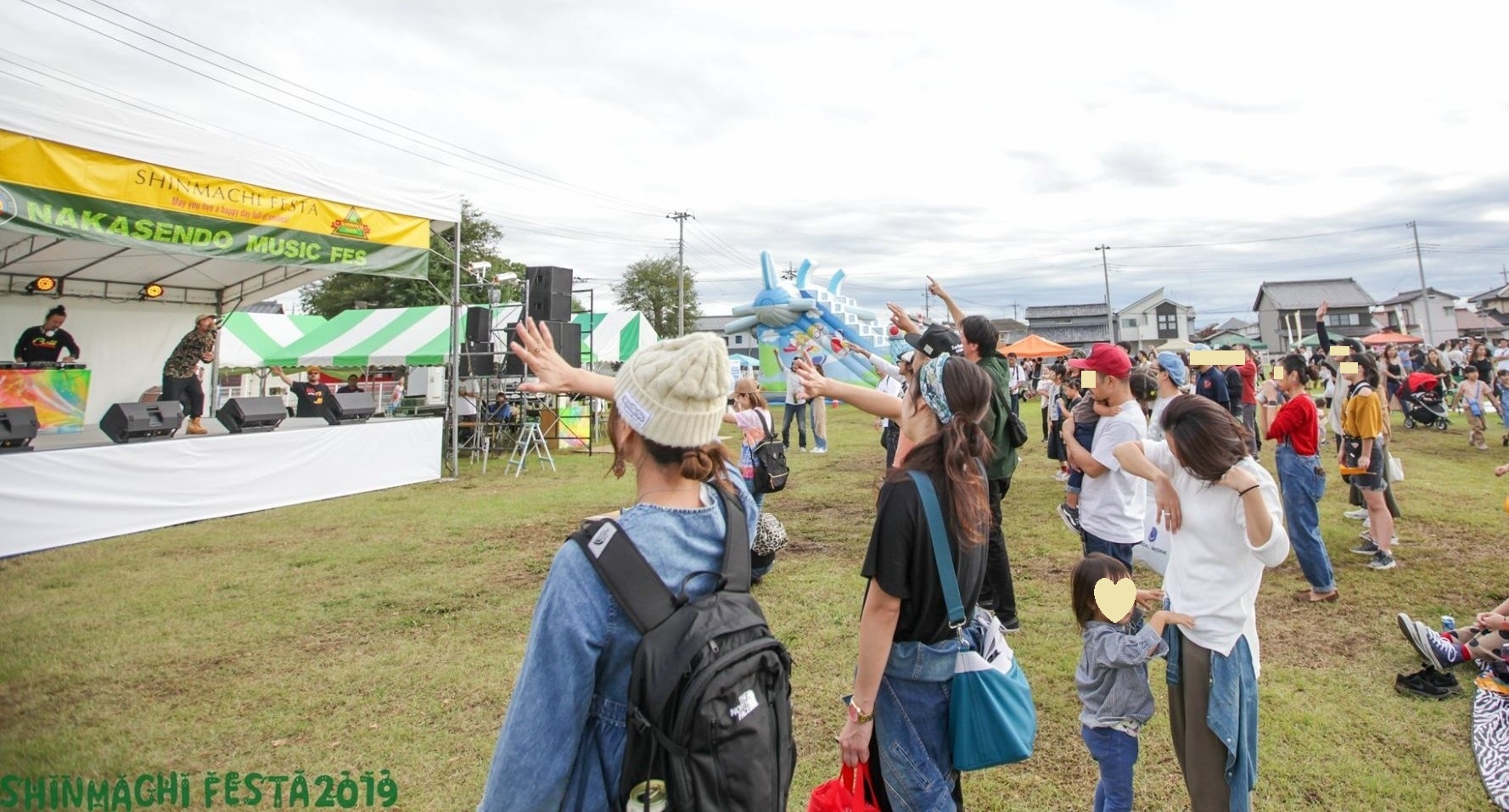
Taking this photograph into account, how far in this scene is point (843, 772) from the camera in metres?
1.93

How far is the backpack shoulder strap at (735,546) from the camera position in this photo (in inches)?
54.9

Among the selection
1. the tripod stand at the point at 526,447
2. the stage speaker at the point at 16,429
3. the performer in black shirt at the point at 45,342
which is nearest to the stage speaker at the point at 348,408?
the tripod stand at the point at 526,447

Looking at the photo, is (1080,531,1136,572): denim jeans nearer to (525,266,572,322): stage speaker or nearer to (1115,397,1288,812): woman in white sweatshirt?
(1115,397,1288,812): woman in white sweatshirt

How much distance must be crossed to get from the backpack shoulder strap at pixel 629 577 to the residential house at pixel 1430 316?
65788 millimetres

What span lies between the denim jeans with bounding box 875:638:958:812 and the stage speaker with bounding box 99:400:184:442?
9.55 metres

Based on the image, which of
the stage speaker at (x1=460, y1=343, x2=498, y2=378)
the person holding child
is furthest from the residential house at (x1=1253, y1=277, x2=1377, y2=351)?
the person holding child

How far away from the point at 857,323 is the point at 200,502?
19712mm

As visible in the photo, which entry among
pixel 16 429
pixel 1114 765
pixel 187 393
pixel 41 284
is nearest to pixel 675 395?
pixel 1114 765

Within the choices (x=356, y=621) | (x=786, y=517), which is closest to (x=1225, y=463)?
(x=356, y=621)

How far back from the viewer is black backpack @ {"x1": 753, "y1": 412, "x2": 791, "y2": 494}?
5.39m

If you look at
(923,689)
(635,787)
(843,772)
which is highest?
(635,787)

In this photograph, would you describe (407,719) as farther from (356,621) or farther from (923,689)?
(923,689)

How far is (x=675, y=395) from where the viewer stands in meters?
1.42

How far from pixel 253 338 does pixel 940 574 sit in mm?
24886
